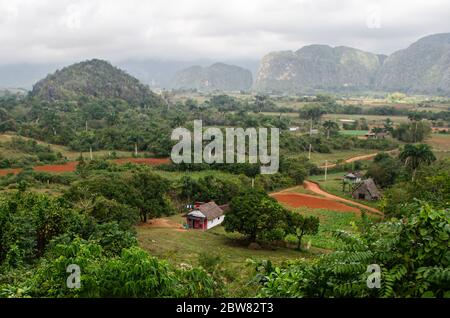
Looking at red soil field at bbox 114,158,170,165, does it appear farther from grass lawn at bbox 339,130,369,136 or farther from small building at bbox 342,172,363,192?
grass lawn at bbox 339,130,369,136

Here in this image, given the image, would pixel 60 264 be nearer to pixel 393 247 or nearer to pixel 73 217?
pixel 393 247

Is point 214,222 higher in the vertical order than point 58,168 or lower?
lower

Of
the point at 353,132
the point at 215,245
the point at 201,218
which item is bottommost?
the point at 215,245

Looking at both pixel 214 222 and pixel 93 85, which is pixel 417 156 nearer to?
pixel 214 222

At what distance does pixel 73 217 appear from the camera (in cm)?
1838

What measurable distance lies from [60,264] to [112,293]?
1.16m

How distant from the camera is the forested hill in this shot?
128 m

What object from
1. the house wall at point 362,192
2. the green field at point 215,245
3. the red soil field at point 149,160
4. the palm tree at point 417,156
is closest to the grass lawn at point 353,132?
the palm tree at point 417,156

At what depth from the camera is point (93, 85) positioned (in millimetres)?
134375

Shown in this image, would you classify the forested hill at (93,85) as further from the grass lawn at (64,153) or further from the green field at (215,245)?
the green field at (215,245)

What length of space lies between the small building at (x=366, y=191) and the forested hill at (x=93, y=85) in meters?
94.1

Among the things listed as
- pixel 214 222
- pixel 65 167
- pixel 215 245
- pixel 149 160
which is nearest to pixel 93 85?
pixel 149 160

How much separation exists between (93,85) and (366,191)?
111545 millimetres

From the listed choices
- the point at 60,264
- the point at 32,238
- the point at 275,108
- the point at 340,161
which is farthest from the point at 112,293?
the point at 275,108
